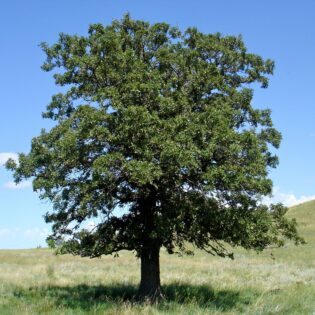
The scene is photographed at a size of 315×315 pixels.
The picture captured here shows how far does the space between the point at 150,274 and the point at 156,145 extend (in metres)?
6.95

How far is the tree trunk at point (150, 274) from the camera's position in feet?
69.1

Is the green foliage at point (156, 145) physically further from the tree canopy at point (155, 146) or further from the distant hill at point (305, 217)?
the distant hill at point (305, 217)

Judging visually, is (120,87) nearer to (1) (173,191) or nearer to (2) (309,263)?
(1) (173,191)

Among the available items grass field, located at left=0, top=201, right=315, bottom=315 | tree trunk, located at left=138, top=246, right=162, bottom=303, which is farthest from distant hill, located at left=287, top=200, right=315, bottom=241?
tree trunk, located at left=138, top=246, right=162, bottom=303

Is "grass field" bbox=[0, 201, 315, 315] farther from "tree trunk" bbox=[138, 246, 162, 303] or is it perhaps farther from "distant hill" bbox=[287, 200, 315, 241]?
"distant hill" bbox=[287, 200, 315, 241]

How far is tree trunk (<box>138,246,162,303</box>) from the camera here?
21047mm

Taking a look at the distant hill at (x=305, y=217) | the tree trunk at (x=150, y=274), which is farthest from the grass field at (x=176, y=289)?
the distant hill at (x=305, y=217)

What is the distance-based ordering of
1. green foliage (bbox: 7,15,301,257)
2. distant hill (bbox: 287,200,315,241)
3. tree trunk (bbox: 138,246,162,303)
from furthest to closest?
distant hill (bbox: 287,200,315,241)
tree trunk (bbox: 138,246,162,303)
green foliage (bbox: 7,15,301,257)

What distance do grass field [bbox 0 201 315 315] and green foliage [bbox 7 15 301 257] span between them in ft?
8.24

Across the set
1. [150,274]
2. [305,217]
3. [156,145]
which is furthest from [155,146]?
[305,217]

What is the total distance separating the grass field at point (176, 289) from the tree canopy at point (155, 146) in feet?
8.04

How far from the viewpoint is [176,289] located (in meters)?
24.3

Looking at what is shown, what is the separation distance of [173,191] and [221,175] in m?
3.03

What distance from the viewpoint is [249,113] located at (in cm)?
2144
